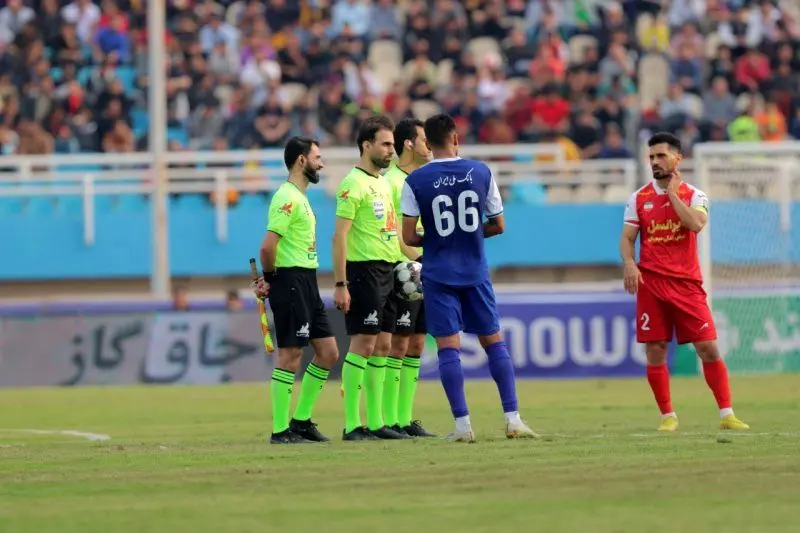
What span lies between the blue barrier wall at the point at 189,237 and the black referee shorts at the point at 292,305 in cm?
1386

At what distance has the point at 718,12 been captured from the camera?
1297 inches

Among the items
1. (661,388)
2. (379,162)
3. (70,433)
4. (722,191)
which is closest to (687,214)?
(661,388)

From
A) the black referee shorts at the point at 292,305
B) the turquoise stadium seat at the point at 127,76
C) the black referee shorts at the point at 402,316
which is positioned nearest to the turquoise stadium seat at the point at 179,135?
the turquoise stadium seat at the point at 127,76

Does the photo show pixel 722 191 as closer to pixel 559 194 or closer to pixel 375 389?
pixel 559 194

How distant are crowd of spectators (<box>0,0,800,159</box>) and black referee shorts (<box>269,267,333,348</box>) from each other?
15.4m

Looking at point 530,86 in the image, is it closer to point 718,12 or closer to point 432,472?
point 718,12

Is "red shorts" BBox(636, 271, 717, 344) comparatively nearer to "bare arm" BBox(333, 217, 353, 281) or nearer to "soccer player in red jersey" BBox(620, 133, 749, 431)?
"soccer player in red jersey" BBox(620, 133, 749, 431)

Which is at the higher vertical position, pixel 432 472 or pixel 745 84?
pixel 745 84

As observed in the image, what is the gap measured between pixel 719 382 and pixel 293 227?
11.8 feet

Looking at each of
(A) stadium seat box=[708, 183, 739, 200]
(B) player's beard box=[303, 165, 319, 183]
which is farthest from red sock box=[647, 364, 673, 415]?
(A) stadium seat box=[708, 183, 739, 200]

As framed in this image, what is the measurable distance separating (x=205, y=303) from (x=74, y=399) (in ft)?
12.7

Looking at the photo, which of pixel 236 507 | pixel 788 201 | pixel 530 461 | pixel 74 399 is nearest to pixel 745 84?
pixel 788 201

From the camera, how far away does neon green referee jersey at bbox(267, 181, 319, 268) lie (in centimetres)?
1361

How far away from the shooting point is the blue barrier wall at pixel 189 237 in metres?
27.9
